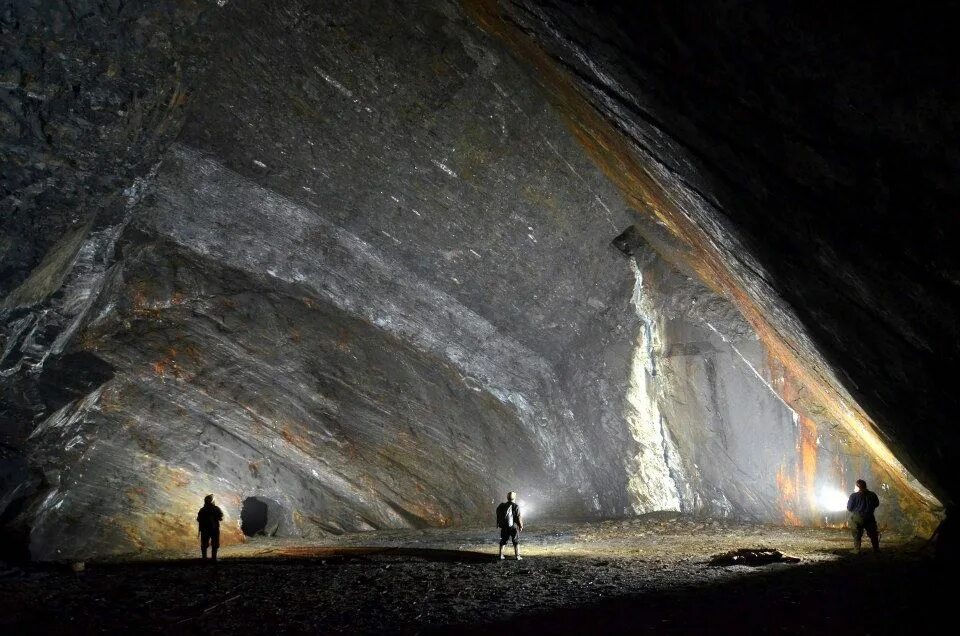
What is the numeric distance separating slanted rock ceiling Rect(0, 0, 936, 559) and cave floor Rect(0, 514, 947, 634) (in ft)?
6.25

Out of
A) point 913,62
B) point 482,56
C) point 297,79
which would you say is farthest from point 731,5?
point 297,79

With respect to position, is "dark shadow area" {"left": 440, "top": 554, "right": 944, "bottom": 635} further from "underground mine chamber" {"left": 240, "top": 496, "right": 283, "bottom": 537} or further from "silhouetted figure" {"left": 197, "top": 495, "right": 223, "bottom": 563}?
"underground mine chamber" {"left": 240, "top": 496, "right": 283, "bottom": 537}

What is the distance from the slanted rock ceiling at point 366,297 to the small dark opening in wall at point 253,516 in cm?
216

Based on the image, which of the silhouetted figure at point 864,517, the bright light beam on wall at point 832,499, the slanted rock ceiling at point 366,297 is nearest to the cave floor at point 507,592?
the silhouetted figure at point 864,517

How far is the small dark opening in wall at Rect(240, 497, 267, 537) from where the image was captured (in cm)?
1540

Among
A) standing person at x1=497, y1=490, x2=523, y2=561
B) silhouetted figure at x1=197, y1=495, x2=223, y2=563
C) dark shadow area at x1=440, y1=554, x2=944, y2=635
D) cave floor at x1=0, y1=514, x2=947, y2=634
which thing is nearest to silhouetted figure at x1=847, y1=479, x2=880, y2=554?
cave floor at x1=0, y1=514, x2=947, y2=634

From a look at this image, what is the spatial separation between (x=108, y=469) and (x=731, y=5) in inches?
471

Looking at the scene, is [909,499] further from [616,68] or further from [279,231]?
[279,231]

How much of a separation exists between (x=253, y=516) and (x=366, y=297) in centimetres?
921

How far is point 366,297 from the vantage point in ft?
31.1

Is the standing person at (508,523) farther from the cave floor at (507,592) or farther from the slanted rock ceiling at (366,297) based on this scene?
the slanted rock ceiling at (366,297)

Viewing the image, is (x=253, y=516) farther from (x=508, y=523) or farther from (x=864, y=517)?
(x=864, y=517)

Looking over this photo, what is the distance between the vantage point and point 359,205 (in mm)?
8422

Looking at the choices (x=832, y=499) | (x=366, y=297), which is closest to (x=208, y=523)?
(x=366, y=297)
